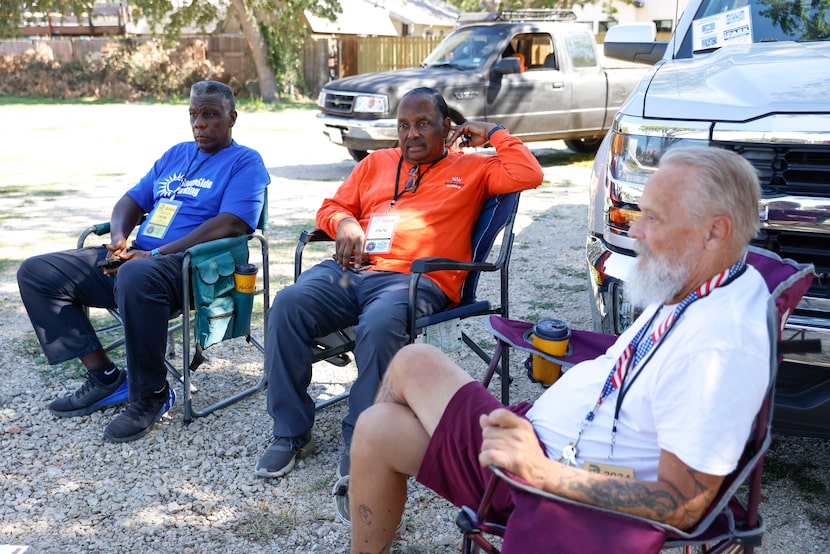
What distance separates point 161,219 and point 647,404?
2978 millimetres

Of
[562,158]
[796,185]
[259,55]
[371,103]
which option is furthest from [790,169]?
[259,55]

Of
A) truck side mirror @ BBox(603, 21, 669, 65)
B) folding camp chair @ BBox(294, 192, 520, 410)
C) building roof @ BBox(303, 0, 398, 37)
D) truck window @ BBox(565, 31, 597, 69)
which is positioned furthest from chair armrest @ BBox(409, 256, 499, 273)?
building roof @ BBox(303, 0, 398, 37)

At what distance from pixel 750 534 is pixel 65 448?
297cm

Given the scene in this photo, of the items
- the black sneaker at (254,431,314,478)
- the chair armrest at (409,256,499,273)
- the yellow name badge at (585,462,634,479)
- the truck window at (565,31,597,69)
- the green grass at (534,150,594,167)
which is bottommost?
the black sneaker at (254,431,314,478)

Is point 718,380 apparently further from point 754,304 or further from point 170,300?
point 170,300

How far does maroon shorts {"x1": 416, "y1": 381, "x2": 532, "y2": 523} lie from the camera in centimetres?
219

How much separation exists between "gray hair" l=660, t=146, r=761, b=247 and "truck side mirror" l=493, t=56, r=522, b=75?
9.03 metres

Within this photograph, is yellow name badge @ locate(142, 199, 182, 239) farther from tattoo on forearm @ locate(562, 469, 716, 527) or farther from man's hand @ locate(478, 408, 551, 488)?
tattoo on forearm @ locate(562, 469, 716, 527)

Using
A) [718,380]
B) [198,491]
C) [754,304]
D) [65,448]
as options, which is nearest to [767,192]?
[754,304]

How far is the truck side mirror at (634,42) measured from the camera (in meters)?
4.75

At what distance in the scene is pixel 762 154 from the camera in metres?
2.83

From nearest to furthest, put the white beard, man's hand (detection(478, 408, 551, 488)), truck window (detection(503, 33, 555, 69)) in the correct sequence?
man's hand (detection(478, 408, 551, 488)), the white beard, truck window (detection(503, 33, 555, 69))

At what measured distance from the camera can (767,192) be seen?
282cm

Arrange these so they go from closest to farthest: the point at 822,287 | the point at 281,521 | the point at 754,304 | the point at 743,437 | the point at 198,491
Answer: the point at 743,437
the point at 754,304
the point at 822,287
the point at 281,521
the point at 198,491
